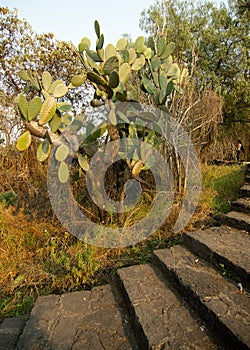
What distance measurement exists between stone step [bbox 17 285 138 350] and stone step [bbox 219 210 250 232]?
171cm

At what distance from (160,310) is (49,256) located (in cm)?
152

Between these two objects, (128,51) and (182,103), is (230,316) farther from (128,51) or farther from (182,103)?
(182,103)

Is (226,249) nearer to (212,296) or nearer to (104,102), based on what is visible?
(212,296)

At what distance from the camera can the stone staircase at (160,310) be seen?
5.13ft

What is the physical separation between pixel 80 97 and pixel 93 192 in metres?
3.17

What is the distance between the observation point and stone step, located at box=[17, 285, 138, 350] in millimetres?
1674

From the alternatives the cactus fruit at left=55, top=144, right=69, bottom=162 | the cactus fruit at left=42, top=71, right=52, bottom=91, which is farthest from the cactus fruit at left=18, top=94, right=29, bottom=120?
the cactus fruit at left=55, top=144, right=69, bottom=162

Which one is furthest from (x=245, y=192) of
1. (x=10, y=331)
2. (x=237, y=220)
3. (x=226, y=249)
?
(x=10, y=331)

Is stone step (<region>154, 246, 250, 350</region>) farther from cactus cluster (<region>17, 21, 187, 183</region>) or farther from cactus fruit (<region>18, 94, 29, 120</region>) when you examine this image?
cactus fruit (<region>18, 94, 29, 120</region>)

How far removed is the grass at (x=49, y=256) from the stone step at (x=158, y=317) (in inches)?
18.3

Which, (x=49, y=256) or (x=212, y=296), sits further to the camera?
(x=49, y=256)

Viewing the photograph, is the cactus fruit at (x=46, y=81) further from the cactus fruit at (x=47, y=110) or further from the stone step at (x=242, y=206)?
the stone step at (x=242, y=206)

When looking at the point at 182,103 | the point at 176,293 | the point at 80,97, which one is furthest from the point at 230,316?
the point at 80,97

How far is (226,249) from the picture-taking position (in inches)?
91.0
